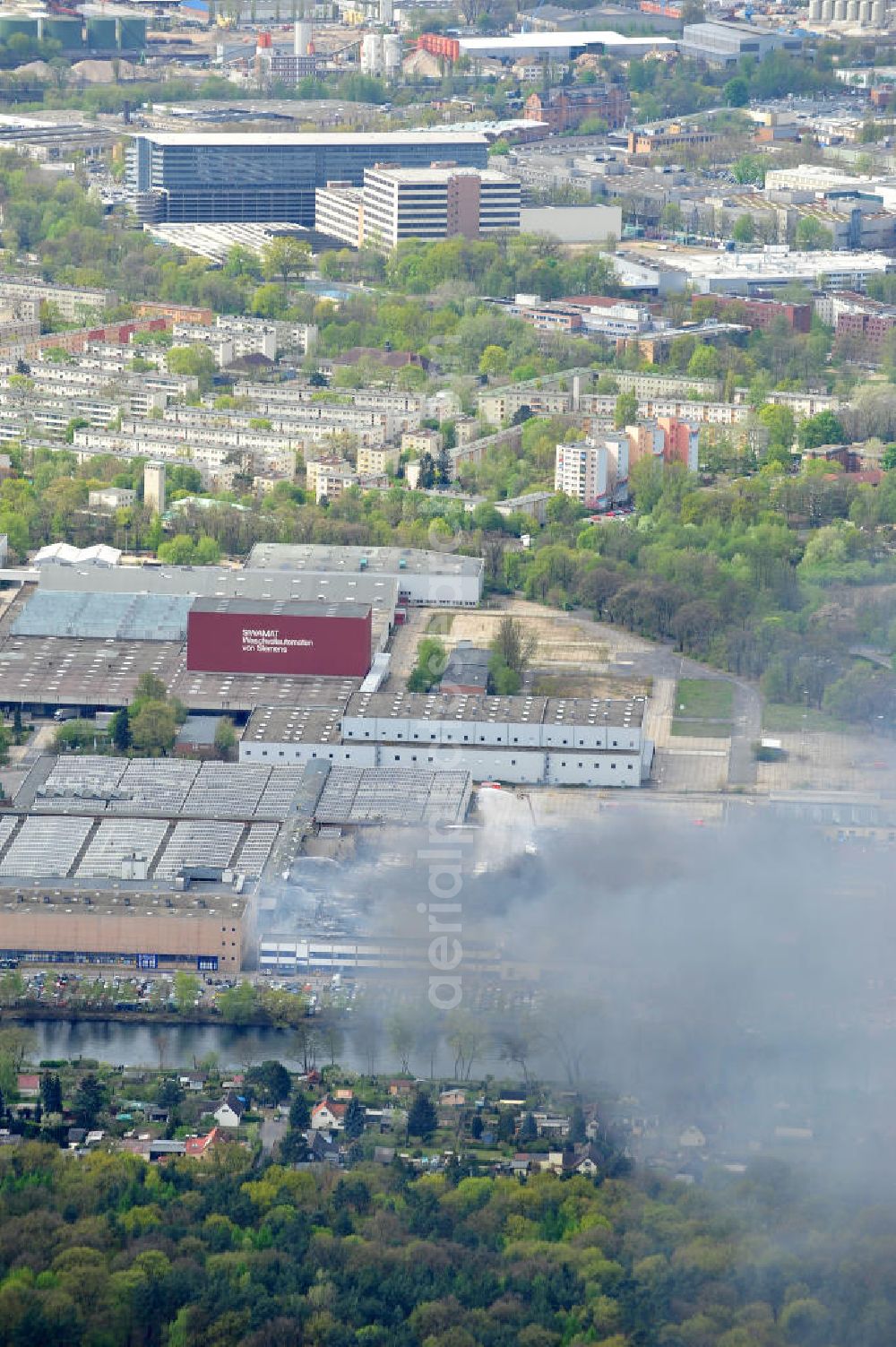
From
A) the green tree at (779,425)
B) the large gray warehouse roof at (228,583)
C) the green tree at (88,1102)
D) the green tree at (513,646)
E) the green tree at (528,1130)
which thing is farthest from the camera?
the green tree at (779,425)

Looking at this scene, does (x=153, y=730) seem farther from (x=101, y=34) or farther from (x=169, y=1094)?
(x=101, y=34)

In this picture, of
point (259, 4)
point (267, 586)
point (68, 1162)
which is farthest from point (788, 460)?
point (259, 4)

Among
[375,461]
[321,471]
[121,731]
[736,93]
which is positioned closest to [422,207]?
[736,93]

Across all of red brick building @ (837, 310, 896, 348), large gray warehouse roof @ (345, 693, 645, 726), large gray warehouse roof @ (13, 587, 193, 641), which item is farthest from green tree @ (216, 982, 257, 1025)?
red brick building @ (837, 310, 896, 348)

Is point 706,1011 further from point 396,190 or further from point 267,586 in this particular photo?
point 396,190

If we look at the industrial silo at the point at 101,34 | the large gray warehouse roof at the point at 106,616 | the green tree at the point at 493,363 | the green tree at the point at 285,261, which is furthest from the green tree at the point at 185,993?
the industrial silo at the point at 101,34

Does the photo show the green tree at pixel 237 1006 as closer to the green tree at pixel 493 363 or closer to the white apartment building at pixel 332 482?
the white apartment building at pixel 332 482
